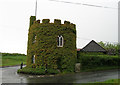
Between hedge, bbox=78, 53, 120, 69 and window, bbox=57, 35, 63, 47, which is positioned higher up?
window, bbox=57, 35, 63, 47

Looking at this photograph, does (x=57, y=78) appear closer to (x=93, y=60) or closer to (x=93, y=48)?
(x=93, y=60)

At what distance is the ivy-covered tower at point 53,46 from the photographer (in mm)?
17672

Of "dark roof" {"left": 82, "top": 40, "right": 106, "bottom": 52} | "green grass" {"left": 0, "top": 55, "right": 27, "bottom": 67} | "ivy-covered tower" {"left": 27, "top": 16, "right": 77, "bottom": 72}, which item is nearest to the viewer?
"ivy-covered tower" {"left": 27, "top": 16, "right": 77, "bottom": 72}

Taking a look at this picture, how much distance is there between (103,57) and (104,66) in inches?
64.9

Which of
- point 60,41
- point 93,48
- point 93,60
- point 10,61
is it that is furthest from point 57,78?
point 10,61

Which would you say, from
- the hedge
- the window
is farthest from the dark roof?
the window

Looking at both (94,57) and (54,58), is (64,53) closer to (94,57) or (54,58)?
(54,58)

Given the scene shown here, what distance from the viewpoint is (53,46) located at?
704 inches

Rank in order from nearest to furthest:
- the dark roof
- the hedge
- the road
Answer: the road → the hedge → the dark roof

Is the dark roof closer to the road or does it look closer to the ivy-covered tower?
the ivy-covered tower

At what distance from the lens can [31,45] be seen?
19531mm

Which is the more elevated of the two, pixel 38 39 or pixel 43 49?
pixel 38 39

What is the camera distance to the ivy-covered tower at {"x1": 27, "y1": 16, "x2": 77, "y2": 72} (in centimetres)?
1767

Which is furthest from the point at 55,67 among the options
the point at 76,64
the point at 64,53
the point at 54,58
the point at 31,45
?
the point at 31,45
